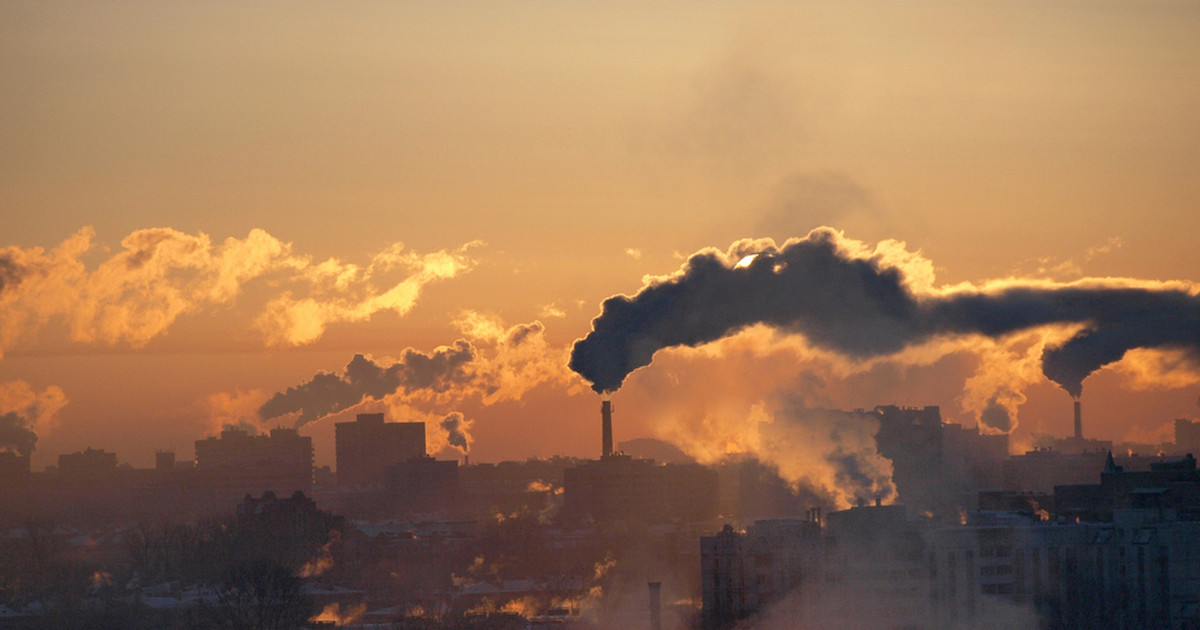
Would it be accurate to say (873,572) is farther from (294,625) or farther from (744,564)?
(294,625)

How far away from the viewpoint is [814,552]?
355ft

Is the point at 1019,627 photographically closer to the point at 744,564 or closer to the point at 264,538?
the point at 744,564

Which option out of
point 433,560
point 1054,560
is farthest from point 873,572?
point 433,560

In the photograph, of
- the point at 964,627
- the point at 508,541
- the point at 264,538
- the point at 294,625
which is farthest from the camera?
the point at 508,541

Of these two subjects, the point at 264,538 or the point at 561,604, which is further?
the point at 264,538

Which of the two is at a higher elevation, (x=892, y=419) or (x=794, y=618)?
(x=892, y=419)

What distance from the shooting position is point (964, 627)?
4102 inches

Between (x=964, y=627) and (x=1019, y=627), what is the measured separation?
4.10m

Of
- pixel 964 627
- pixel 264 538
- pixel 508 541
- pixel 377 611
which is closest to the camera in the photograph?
pixel 964 627

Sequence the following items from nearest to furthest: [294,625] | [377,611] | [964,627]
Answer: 1. [964,627]
2. [294,625]
3. [377,611]

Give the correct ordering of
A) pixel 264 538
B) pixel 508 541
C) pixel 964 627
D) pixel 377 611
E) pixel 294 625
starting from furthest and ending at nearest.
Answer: pixel 508 541
pixel 264 538
pixel 377 611
pixel 294 625
pixel 964 627

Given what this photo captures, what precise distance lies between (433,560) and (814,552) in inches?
2918

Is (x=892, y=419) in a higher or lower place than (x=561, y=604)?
higher

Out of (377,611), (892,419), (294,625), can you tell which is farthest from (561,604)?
(892,419)
